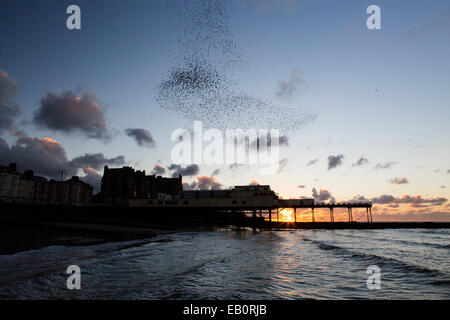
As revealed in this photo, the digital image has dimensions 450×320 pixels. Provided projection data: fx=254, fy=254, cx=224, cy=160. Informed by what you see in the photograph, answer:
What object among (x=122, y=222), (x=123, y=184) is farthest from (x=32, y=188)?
(x=122, y=222)

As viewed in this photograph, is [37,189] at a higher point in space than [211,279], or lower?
higher

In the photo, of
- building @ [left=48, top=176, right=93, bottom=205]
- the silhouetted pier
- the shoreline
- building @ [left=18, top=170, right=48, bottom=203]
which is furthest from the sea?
building @ [left=48, top=176, right=93, bottom=205]

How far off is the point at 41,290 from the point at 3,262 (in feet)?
18.7

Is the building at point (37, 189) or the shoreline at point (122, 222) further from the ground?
the building at point (37, 189)

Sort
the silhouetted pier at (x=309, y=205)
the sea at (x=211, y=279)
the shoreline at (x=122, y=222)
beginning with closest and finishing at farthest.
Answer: the sea at (x=211, y=279), the shoreline at (x=122, y=222), the silhouetted pier at (x=309, y=205)

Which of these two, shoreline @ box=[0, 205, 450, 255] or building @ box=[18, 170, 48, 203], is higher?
building @ box=[18, 170, 48, 203]

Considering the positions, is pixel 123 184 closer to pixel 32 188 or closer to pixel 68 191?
pixel 68 191

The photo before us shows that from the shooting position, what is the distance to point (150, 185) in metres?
104

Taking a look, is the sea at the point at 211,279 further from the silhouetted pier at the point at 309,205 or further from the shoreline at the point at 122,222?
the silhouetted pier at the point at 309,205

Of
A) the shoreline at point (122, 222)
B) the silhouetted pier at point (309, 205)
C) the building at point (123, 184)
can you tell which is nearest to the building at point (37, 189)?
the building at point (123, 184)

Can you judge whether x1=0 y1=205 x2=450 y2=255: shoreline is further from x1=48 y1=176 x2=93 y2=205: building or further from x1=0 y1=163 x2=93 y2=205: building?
x1=48 y1=176 x2=93 y2=205: building

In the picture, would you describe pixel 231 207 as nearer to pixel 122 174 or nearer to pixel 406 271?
pixel 122 174

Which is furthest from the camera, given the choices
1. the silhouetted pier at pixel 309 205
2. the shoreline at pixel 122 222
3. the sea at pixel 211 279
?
the silhouetted pier at pixel 309 205
